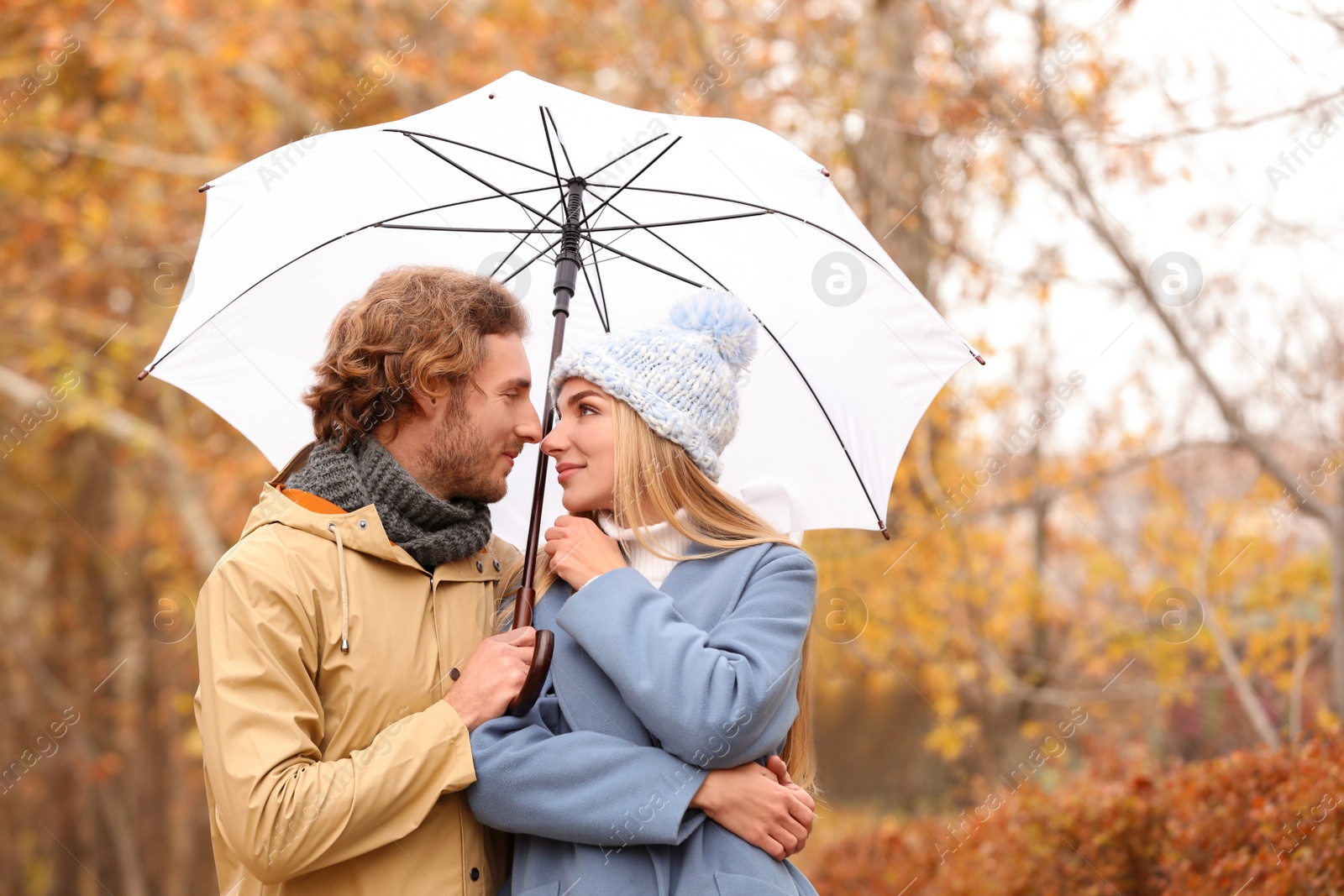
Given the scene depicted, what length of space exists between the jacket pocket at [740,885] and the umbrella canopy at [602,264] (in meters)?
0.91

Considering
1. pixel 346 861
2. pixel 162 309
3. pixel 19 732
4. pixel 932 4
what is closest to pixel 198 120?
pixel 162 309

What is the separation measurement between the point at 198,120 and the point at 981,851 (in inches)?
331

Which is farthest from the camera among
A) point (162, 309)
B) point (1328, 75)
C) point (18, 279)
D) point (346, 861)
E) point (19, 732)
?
point (19, 732)

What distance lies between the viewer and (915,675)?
7695mm

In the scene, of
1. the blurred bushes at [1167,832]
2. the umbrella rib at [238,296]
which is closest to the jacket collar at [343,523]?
the umbrella rib at [238,296]

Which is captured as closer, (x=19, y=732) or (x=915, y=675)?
(x=915, y=675)

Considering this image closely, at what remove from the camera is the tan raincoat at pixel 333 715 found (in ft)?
6.79

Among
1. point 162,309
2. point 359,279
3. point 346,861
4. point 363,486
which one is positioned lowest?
point 346,861

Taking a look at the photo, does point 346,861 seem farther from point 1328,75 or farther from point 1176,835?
point 1328,75

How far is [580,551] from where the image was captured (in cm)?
244

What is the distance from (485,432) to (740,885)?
1.12m

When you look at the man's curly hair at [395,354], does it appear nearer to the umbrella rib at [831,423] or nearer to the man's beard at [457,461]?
the man's beard at [457,461]

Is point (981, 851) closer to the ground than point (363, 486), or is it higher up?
closer to the ground

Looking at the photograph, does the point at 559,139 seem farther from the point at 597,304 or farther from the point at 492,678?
the point at 492,678
